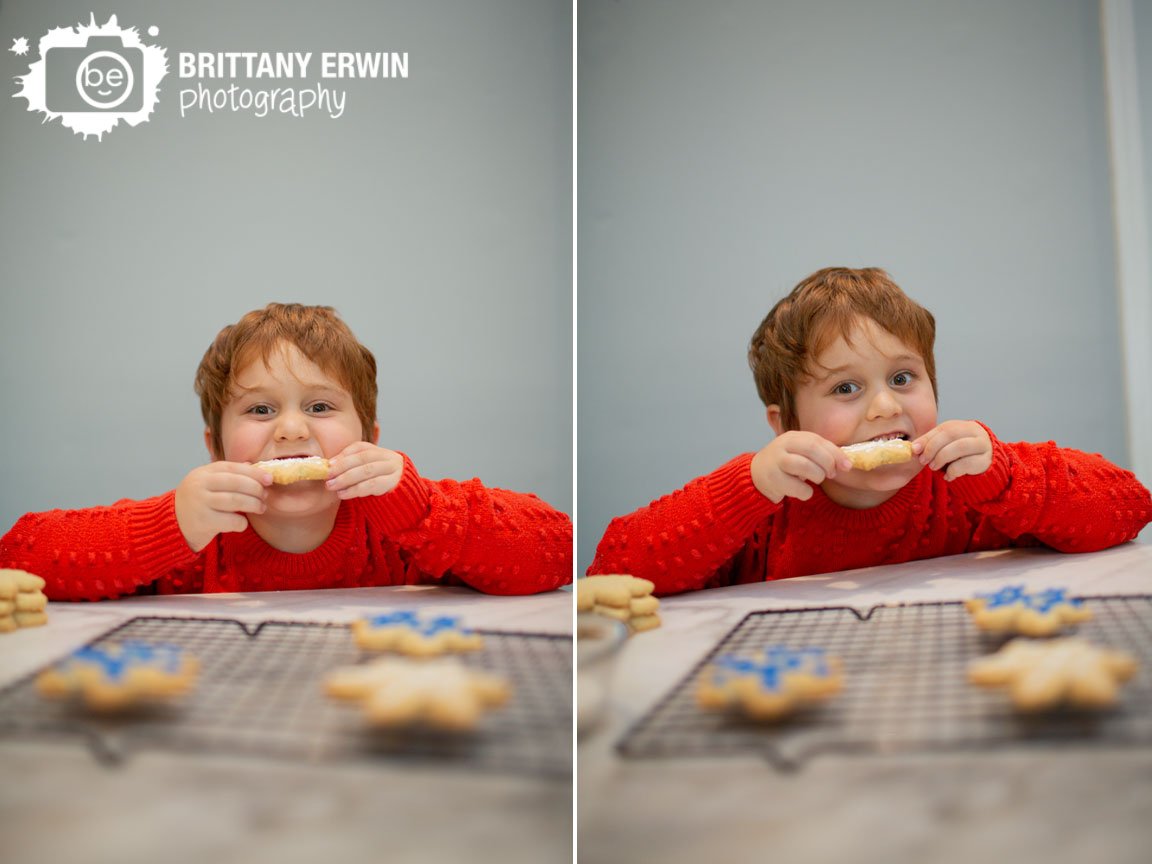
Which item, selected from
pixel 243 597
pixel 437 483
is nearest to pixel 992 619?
pixel 437 483

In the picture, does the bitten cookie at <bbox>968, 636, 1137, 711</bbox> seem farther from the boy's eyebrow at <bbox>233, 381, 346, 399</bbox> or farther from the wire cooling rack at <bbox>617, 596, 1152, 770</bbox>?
the boy's eyebrow at <bbox>233, 381, 346, 399</bbox>

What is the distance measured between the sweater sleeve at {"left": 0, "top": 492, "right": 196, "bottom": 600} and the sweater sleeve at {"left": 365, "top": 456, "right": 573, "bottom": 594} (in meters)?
0.28

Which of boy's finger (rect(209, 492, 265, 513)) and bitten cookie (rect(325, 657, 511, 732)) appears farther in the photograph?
boy's finger (rect(209, 492, 265, 513))

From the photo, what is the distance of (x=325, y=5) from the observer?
149cm

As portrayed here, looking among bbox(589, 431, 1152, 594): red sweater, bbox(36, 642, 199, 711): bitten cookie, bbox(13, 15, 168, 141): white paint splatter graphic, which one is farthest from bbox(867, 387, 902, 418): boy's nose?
bbox(13, 15, 168, 141): white paint splatter graphic

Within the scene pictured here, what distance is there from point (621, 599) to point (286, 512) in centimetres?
47

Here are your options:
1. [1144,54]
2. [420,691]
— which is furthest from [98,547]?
[1144,54]

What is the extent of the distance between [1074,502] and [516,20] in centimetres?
103

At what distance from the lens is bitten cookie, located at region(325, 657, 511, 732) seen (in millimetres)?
1278

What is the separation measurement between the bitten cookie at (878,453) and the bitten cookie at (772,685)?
10.4 inches

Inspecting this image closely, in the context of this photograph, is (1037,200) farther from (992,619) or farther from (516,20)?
(516,20)

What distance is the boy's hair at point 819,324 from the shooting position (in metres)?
1.41

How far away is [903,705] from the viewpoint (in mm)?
1234

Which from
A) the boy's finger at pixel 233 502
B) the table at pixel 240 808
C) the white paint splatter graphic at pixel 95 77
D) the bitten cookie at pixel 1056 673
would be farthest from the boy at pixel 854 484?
the white paint splatter graphic at pixel 95 77
